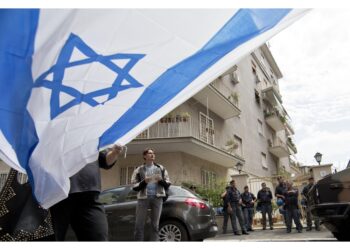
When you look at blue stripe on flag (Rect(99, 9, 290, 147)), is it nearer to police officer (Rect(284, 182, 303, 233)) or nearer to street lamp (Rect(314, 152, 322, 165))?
police officer (Rect(284, 182, 303, 233))


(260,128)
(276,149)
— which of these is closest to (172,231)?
(260,128)

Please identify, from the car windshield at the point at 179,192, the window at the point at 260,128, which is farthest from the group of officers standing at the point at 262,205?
the window at the point at 260,128

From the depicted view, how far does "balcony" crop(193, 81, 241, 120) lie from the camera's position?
20016mm

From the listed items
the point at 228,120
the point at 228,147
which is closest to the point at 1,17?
the point at 228,147

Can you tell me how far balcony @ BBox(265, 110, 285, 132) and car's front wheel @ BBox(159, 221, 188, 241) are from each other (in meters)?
26.6

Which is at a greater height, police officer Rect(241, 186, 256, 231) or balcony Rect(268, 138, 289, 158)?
balcony Rect(268, 138, 289, 158)

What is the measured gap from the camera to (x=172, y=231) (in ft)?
25.0

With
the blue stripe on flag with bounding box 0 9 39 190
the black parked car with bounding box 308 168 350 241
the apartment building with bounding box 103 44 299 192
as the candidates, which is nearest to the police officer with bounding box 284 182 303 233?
the apartment building with bounding box 103 44 299 192

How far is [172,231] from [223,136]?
16.2 metres

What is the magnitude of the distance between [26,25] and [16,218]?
7.20ft

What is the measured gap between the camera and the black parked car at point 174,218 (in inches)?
298

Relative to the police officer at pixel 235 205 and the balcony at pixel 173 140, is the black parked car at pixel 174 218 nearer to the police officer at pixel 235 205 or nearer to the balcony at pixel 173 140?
the police officer at pixel 235 205

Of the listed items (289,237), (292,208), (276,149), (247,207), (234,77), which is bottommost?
(289,237)

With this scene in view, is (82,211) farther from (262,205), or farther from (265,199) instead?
(262,205)
